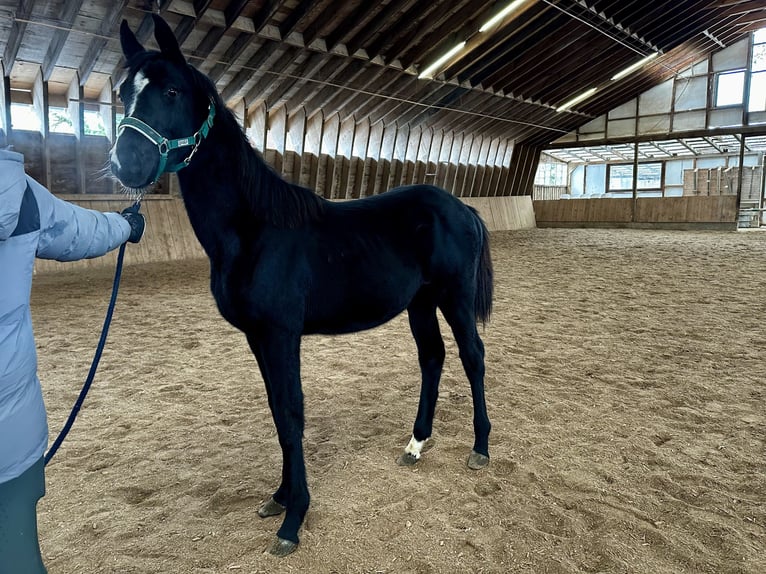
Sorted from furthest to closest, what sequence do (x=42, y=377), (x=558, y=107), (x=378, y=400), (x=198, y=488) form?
(x=558, y=107), (x=42, y=377), (x=378, y=400), (x=198, y=488)

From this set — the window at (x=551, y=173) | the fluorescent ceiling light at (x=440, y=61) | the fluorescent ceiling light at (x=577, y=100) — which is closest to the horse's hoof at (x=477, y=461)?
the fluorescent ceiling light at (x=440, y=61)

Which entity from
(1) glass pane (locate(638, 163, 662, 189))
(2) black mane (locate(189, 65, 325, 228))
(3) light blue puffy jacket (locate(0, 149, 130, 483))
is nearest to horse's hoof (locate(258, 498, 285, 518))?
(3) light blue puffy jacket (locate(0, 149, 130, 483))

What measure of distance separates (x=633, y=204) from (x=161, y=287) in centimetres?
1884

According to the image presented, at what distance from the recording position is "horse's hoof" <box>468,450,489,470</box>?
2423 millimetres

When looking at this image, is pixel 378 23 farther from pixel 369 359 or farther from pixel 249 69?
pixel 369 359

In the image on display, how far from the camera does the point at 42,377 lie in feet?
12.4

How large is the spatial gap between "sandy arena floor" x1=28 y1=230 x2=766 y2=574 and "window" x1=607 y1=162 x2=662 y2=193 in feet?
82.7

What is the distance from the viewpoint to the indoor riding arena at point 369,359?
189 centimetres

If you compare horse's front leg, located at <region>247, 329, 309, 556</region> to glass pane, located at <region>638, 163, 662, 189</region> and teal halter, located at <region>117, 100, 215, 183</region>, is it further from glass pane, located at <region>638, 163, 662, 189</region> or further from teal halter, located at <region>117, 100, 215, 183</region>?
glass pane, located at <region>638, 163, 662, 189</region>

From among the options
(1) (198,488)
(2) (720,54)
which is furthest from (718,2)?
(1) (198,488)

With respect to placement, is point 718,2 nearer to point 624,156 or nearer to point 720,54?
point 720,54

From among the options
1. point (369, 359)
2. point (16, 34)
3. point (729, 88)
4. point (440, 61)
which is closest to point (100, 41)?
point (16, 34)

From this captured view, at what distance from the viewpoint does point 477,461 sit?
8.02 feet

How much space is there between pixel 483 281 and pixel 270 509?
1.64 meters
